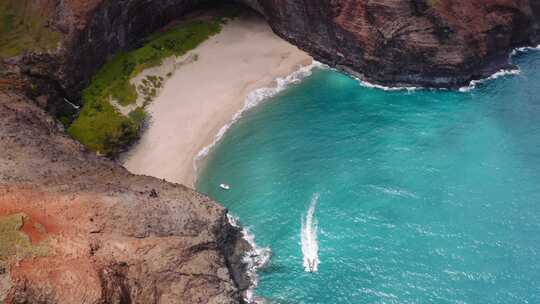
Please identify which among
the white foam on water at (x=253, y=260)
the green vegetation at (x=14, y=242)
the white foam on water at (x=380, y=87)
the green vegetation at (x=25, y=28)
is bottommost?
the white foam on water at (x=253, y=260)

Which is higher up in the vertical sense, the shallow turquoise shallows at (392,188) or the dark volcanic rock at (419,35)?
the dark volcanic rock at (419,35)

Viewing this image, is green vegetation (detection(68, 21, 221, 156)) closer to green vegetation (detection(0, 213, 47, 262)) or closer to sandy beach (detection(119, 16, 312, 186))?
sandy beach (detection(119, 16, 312, 186))

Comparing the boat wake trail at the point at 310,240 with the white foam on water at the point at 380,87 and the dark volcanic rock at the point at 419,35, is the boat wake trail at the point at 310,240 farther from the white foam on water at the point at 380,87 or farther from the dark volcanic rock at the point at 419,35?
the dark volcanic rock at the point at 419,35

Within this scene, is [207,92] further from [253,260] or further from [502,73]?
[502,73]

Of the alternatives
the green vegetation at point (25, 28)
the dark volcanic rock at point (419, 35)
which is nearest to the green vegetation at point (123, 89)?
the green vegetation at point (25, 28)

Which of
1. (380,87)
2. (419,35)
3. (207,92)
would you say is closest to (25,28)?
(207,92)

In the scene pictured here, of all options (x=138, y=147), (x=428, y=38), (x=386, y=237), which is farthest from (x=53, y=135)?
(x=428, y=38)
